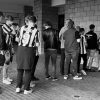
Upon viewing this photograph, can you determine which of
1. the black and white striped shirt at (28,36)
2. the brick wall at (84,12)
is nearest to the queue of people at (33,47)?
the black and white striped shirt at (28,36)

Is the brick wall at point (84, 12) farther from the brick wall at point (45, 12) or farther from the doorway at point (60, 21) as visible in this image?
the doorway at point (60, 21)

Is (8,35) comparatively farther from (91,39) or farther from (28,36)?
(91,39)

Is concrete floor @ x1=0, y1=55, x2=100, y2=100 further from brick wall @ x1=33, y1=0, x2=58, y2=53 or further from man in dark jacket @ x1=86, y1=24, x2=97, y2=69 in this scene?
brick wall @ x1=33, y1=0, x2=58, y2=53

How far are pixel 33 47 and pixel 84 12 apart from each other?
219 inches

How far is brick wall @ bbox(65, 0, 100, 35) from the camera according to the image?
9.04 m

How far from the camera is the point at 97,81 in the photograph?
19.8 feet

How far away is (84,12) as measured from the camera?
9.61 meters

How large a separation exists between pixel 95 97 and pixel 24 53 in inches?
73.4

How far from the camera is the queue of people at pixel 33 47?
4.64 meters

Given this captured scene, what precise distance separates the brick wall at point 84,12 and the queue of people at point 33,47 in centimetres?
213

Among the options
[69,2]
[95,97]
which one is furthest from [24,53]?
[69,2]

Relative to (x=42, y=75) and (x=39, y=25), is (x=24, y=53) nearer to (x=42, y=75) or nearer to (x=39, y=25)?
(x=42, y=75)

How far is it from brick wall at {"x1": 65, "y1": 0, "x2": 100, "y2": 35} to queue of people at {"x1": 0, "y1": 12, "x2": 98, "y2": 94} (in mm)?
2134

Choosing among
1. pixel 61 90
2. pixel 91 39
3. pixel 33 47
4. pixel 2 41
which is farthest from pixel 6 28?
pixel 91 39
